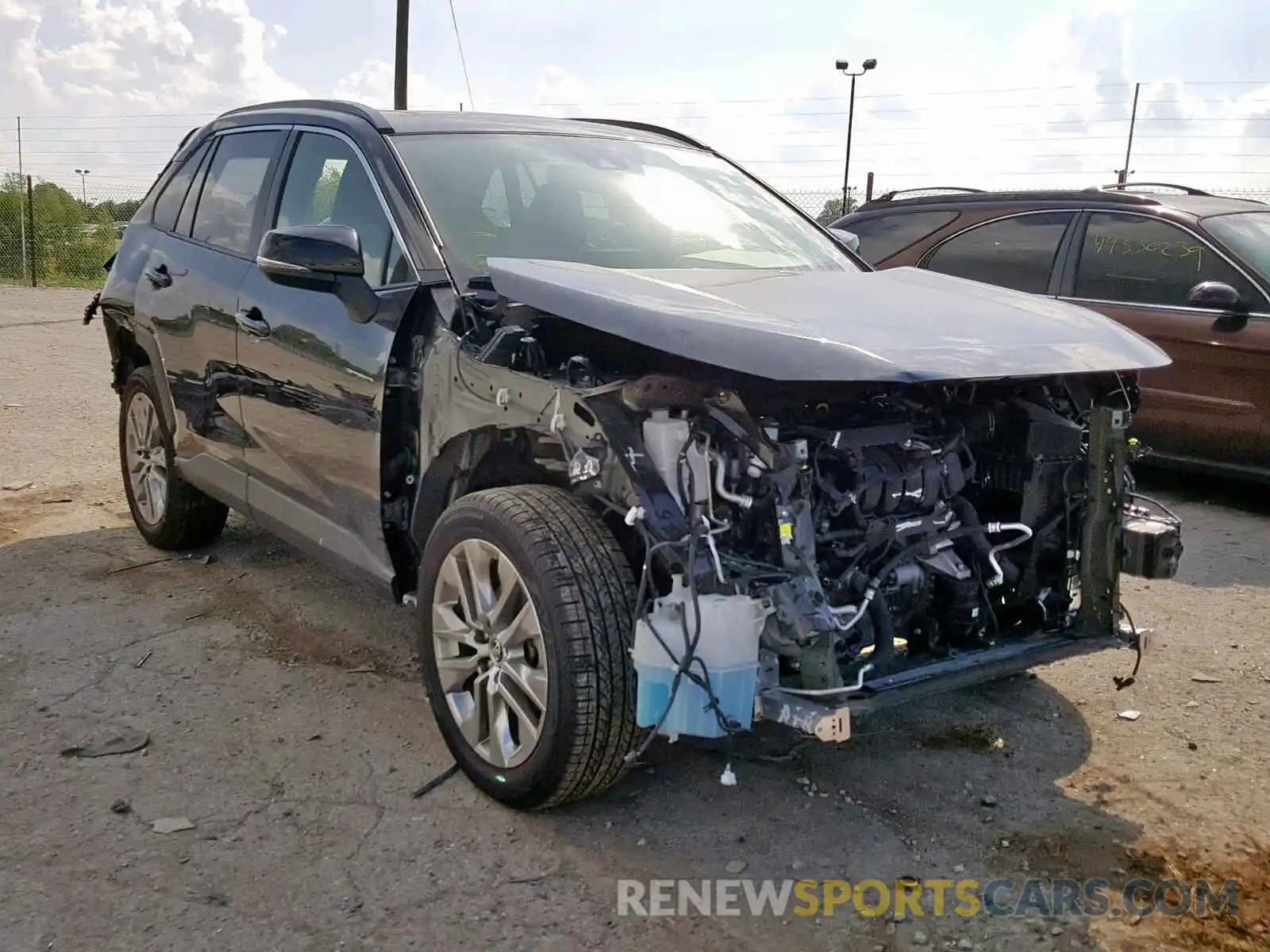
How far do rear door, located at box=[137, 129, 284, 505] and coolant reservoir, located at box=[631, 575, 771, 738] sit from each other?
2319 mm

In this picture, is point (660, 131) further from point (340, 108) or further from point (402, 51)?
→ point (402, 51)

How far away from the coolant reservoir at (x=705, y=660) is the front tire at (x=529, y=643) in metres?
0.13

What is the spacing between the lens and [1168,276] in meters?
6.49

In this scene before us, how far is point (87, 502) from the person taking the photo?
6406 mm

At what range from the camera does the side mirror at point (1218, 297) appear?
605 centimetres

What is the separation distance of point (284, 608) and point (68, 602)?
90cm

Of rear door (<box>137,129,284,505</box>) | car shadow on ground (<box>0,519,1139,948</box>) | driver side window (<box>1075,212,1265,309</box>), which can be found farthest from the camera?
driver side window (<box>1075,212,1265,309</box>)

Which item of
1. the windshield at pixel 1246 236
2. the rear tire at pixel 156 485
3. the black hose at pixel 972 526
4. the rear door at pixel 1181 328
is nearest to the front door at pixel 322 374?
the rear tire at pixel 156 485

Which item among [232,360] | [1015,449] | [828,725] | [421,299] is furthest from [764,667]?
[232,360]

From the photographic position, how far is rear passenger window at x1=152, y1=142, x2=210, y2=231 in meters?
5.10

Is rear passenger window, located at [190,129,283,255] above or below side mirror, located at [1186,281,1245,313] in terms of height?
above

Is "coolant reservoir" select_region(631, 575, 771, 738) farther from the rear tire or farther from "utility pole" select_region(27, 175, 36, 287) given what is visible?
"utility pole" select_region(27, 175, 36, 287)

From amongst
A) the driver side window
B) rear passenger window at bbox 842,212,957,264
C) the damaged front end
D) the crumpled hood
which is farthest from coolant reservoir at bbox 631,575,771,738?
rear passenger window at bbox 842,212,957,264

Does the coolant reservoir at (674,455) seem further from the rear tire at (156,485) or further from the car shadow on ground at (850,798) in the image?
the rear tire at (156,485)
